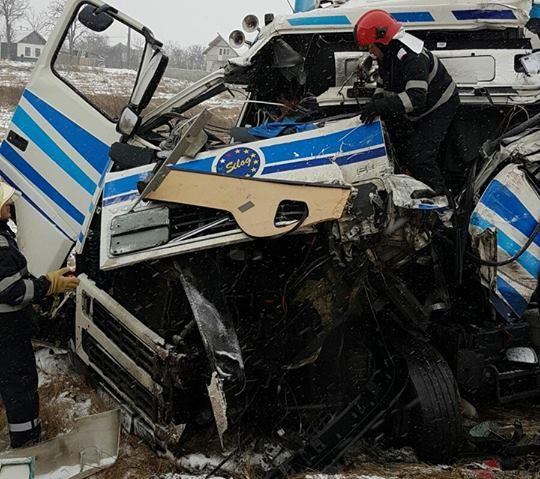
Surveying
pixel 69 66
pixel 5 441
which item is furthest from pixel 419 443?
pixel 69 66

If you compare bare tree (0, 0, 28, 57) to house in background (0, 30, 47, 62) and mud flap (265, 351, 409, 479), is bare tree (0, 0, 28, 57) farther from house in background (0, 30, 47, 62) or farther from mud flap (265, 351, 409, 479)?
mud flap (265, 351, 409, 479)

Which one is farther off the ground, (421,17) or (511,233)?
(421,17)

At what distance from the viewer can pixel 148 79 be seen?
4551 millimetres

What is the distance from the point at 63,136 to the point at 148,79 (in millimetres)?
738

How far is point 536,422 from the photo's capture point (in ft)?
14.2

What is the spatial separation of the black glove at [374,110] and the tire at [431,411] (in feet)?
4.58

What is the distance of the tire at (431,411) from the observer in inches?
150

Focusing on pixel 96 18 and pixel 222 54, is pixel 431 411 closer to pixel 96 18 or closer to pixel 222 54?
pixel 96 18

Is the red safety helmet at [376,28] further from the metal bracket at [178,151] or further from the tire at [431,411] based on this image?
the tire at [431,411]

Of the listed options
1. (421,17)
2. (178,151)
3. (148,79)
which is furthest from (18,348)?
(421,17)

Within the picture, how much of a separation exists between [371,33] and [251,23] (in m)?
1.23

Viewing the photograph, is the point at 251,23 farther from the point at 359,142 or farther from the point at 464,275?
the point at 464,275

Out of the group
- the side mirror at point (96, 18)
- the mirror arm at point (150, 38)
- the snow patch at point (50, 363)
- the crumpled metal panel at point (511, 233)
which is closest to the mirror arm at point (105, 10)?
the side mirror at point (96, 18)

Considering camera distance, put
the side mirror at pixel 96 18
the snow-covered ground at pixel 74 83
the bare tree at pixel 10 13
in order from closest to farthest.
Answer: the side mirror at pixel 96 18
the snow-covered ground at pixel 74 83
the bare tree at pixel 10 13
